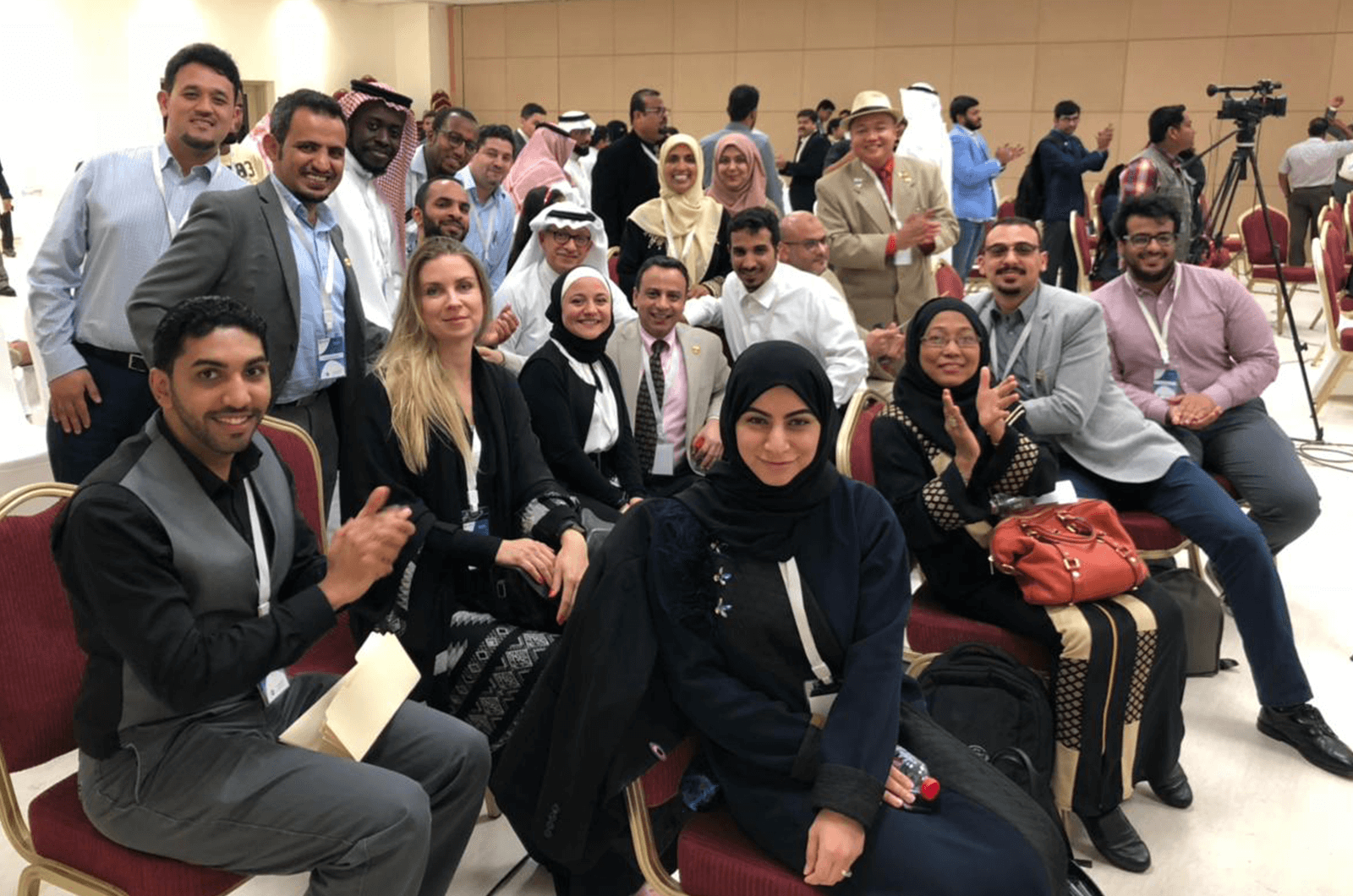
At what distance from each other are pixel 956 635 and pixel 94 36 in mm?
15815

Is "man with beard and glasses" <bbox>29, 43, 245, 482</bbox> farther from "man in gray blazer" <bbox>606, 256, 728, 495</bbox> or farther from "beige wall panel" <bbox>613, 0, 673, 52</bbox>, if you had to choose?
"beige wall panel" <bbox>613, 0, 673, 52</bbox>

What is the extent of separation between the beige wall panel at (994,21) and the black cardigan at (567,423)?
42.1 feet

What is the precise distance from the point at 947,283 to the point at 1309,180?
28.1 feet

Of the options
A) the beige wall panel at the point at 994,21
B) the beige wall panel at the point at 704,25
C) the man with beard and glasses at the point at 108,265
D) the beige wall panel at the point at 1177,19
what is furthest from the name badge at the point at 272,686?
the beige wall panel at the point at 704,25

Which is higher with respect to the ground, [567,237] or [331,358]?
[567,237]

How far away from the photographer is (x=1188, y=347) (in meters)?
3.81

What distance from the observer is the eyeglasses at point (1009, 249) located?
11.2ft

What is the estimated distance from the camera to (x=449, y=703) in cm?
255

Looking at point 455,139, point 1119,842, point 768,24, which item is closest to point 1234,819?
point 1119,842

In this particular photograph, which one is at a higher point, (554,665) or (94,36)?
(94,36)

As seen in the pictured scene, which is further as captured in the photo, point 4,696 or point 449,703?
point 449,703

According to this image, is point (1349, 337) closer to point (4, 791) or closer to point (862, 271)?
point (862, 271)

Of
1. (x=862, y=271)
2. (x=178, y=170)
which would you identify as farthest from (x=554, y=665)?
(x=862, y=271)

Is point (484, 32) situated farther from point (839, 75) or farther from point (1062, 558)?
point (1062, 558)
